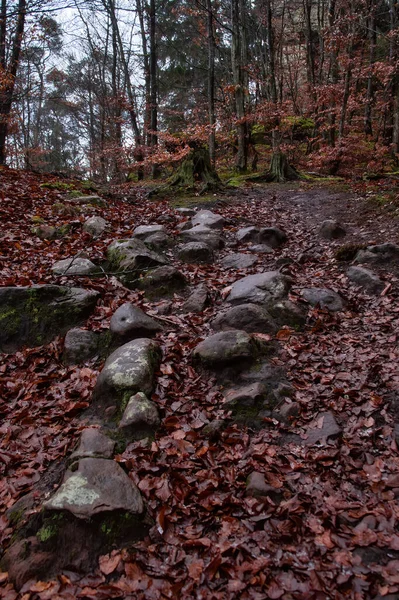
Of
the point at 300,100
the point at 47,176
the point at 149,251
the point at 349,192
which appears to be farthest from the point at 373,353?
the point at 300,100

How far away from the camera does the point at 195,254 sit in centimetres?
669

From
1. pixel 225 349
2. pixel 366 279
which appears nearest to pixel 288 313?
pixel 225 349

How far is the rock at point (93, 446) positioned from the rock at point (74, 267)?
9.96 feet

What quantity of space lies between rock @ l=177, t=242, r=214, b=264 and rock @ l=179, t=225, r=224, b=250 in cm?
40

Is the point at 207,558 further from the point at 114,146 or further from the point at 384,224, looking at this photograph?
the point at 114,146

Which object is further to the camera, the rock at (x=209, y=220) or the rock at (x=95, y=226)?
the rock at (x=209, y=220)

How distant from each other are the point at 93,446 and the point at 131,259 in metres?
3.52

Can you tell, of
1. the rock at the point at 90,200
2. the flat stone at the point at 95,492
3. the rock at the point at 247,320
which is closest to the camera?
the flat stone at the point at 95,492

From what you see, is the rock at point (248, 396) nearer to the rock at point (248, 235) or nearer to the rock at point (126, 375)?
the rock at point (126, 375)

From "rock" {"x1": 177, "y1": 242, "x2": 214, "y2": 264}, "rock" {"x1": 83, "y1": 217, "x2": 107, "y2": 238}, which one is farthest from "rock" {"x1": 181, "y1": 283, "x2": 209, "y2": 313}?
"rock" {"x1": 83, "y1": 217, "x2": 107, "y2": 238}

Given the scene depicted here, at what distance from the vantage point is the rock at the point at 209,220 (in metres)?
7.99

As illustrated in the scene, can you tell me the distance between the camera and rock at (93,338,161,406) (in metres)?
3.72

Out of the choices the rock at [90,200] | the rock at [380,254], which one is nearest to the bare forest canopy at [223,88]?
the rock at [90,200]

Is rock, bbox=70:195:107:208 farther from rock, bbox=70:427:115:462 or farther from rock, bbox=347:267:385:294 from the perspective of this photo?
rock, bbox=70:427:115:462
